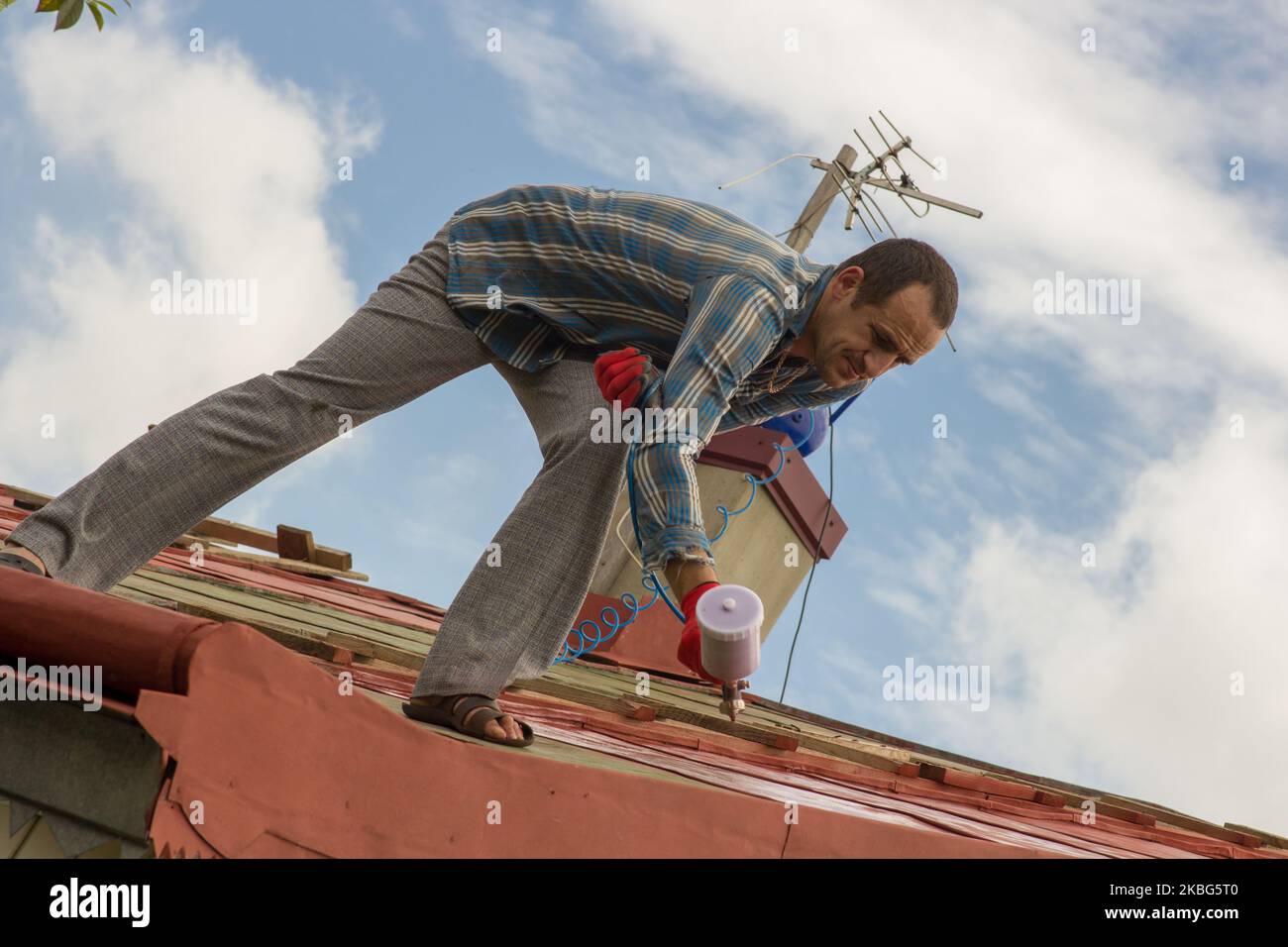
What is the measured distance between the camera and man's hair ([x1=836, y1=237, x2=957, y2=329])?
116 inches

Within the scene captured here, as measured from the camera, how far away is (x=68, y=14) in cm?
336

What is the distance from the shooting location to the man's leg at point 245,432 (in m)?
2.84

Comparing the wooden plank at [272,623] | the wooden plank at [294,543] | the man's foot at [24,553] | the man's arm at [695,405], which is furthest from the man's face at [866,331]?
the wooden plank at [294,543]

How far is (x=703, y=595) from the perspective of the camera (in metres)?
2.57

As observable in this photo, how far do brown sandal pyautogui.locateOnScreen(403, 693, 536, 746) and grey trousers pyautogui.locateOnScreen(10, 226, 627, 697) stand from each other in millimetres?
42

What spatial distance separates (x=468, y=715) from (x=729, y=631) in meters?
0.58

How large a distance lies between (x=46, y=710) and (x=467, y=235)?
71.9 inches

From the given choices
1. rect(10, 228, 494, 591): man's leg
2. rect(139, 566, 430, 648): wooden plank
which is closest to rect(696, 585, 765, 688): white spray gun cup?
rect(10, 228, 494, 591): man's leg

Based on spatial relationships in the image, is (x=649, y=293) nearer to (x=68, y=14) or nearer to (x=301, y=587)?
(x=68, y=14)

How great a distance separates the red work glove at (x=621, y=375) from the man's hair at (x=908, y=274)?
1.65 feet

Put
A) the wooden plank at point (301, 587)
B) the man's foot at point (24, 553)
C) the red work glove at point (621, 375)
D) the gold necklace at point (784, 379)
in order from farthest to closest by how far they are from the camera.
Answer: the wooden plank at point (301, 587) → the gold necklace at point (784, 379) → the red work glove at point (621, 375) → the man's foot at point (24, 553)

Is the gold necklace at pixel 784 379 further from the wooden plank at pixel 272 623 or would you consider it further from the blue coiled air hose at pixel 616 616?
the blue coiled air hose at pixel 616 616
